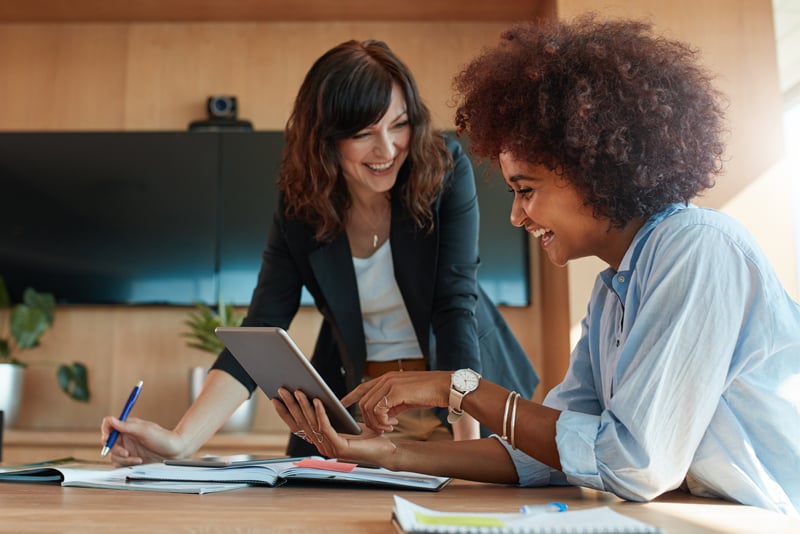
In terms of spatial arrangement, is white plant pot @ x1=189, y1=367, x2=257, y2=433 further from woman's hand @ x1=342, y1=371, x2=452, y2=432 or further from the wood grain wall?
woman's hand @ x1=342, y1=371, x2=452, y2=432

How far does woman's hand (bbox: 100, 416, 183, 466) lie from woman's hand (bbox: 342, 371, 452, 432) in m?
0.42

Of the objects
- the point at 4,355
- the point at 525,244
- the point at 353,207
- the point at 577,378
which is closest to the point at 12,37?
the point at 4,355

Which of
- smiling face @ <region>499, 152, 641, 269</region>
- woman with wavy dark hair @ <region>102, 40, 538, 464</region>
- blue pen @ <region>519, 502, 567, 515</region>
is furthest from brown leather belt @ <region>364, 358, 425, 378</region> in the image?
blue pen @ <region>519, 502, 567, 515</region>

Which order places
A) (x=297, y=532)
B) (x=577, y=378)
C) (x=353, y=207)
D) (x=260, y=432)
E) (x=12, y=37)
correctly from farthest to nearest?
(x=12, y=37) < (x=260, y=432) < (x=353, y=207) < (x=577, y=378) < (x=297, y=532)

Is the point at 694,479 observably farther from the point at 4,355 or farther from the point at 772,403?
the point at 4,355

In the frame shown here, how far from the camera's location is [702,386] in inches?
38.5

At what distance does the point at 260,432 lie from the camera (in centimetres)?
357

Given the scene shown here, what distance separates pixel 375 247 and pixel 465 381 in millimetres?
735

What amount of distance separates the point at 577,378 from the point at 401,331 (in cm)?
54

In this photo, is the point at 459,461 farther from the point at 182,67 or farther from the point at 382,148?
the point at 182,67

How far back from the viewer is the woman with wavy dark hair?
1710mm

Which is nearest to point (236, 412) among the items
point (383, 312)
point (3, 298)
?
point (3, 298)

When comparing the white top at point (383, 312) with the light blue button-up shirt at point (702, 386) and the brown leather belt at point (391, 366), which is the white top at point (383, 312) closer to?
the brown leather belt at point (391, 366)

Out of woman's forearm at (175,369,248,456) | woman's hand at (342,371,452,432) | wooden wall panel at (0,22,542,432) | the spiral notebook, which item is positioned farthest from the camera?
wooden wall panel at (0,22,542,432)
